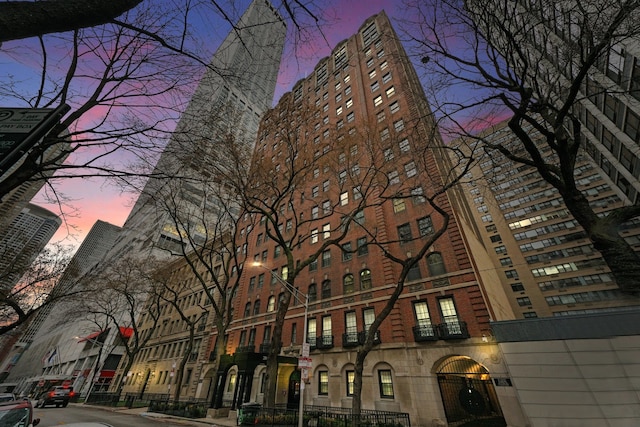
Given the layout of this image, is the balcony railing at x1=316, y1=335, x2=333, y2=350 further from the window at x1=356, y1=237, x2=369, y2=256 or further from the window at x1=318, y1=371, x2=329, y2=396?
the window at x1=356, y1=237, x2=369, y2=256

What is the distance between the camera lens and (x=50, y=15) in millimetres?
2906

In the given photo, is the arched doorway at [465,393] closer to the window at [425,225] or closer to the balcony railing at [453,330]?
the balcony railing at [453,330]

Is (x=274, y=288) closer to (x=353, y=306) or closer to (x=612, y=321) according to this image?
(x=353, y=306)

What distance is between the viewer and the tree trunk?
2752 mm

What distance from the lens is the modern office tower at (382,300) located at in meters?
16.0

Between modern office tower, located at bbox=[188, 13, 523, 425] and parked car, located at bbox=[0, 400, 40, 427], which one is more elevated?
modern office tower, located at bbox=[188, 13, 523, 425]

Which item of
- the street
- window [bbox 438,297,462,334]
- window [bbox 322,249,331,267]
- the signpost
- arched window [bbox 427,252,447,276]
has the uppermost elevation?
window [bbox 322,249,331,267]

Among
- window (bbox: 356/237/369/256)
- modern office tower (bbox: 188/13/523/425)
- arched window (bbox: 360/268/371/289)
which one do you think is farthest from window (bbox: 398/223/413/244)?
arched window (bbox: 360/268/371/289)

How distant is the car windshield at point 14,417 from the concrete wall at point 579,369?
17.9 metres

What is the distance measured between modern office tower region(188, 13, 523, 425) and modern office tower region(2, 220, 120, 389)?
53.8ft

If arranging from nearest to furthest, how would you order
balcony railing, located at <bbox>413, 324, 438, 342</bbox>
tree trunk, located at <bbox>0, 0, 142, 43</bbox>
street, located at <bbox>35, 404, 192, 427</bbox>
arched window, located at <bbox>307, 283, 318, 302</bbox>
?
tree trunk, located at <bbox>0, 0, 142, 43</bbox>
street, located at <bbox>35, 404, 192, 427</bbox>
balcony railing, located at <bbox>413, 324, 438, 342</bbox>
arched window, located at <bbox>307, 283, 318, 302</bbox>

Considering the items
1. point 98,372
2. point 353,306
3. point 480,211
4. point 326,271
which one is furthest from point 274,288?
point 480,211

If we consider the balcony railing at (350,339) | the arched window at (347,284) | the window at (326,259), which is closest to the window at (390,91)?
the window at (326,259)

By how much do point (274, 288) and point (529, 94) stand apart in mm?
26690
